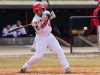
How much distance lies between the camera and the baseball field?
10594 mm

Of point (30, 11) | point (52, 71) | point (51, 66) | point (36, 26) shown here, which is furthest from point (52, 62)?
point (30, 11)

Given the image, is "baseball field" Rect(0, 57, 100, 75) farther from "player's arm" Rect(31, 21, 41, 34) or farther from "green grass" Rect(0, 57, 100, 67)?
"player's arm" Rect(31, 21, 41, 34)

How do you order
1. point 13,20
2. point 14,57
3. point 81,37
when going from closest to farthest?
point 14,57 < point 81,37 < point 13,20

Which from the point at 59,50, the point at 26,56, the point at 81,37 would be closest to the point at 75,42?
the point at 81,37

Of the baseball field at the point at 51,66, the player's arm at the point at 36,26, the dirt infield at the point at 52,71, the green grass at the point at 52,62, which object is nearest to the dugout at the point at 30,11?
the green grass at the point at 52,62

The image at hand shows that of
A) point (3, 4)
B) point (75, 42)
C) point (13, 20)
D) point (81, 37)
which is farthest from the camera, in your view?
point (13, 20)

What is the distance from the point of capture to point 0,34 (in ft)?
68.2

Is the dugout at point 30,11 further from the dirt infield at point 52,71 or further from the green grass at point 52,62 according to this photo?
the dirt infield at point 52,71

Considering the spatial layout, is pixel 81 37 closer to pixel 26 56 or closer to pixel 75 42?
pixel 75 42

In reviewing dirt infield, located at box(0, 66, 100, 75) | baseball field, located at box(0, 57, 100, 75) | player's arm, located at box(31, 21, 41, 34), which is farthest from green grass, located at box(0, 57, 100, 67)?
player's arm, located at box(31, 21, 41, 34)

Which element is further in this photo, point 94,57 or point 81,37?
point 81,37

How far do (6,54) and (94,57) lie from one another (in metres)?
3.05

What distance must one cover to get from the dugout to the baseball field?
659cm

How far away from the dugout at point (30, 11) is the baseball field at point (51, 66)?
6.59 m
